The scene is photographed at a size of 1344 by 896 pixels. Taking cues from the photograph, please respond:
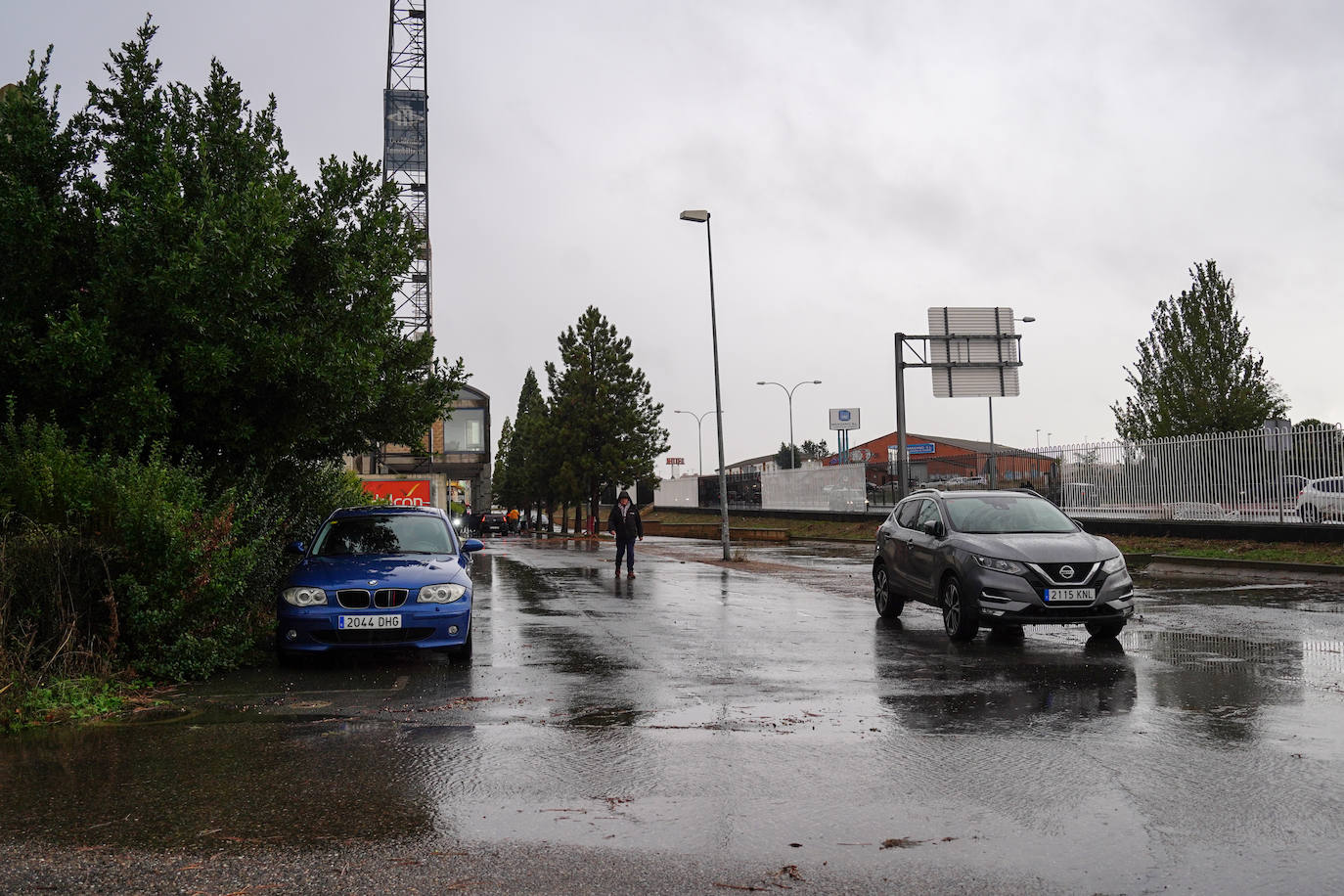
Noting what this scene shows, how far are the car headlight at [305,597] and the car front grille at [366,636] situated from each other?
27 centimetres

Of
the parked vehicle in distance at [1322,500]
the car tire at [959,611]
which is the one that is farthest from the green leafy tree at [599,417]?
the car tire at [959,611]

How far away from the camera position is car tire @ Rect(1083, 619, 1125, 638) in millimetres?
10898

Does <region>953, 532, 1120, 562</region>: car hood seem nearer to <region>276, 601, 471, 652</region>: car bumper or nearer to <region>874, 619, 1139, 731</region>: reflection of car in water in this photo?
<region>874, 619, 1139, 731</region>: reflection of car in water

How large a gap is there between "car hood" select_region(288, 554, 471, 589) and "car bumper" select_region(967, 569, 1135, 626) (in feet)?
16.7

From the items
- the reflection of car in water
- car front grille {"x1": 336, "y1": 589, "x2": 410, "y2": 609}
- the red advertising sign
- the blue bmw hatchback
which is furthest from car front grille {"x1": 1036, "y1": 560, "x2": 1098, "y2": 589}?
the red advertising sign

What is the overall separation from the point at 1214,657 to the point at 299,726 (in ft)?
25.6

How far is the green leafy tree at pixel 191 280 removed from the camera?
11.0 metres

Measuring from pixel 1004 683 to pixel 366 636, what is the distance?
528 centimetres

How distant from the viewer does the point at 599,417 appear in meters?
59.2

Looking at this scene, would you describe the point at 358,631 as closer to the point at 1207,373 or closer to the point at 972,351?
the point at 972,351

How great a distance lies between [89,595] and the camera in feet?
28.5

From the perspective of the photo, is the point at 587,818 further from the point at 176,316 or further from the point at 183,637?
the point at 176,316

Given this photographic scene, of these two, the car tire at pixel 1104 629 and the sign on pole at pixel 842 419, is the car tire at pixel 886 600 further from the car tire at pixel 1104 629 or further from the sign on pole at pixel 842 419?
the sign on pole at pixel 842 419

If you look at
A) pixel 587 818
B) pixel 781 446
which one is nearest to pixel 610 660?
pixel 587 818
